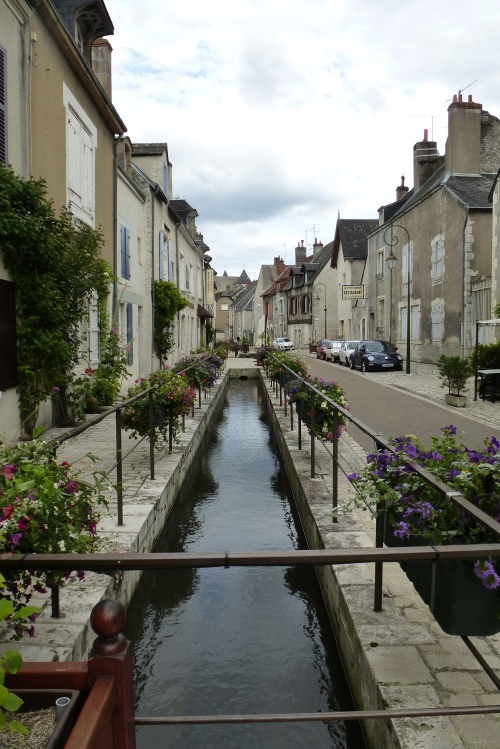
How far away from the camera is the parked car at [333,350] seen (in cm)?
3220

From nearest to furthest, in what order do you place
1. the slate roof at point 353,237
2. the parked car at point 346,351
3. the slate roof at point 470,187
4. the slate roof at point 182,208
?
the slate roof at point 470,187 < the slate roof at point 182,208 < the parked car at point 346,351 < the slate roof at point 353,237

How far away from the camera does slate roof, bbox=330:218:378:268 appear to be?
3994cm

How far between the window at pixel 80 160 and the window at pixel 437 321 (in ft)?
51.9

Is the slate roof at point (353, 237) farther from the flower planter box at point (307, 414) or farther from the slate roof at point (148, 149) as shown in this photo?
the flower planter box at point (307, 414)

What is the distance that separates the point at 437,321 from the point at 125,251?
544 inches

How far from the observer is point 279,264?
234 ft

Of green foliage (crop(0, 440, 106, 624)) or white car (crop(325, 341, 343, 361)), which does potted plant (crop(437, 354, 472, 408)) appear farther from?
white car (crop(325, 341, 343, 361))

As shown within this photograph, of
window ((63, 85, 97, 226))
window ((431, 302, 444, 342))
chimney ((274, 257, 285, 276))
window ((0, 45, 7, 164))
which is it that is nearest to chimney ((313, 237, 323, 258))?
chimney ((274, 257, 285, 276))

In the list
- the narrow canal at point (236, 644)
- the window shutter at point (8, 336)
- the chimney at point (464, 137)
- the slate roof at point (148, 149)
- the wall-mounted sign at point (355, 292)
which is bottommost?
the narrow canal at point (236, 644)

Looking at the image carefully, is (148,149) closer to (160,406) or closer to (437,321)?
(437,321)

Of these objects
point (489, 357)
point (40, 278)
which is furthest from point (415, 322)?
point (40, 278)

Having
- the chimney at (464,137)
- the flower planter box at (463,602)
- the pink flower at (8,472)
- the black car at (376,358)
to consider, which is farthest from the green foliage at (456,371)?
the chimney at (464,137)

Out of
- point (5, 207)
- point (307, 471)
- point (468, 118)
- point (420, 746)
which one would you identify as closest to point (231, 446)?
point (307, 471)

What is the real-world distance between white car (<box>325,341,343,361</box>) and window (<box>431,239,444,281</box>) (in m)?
8.12
